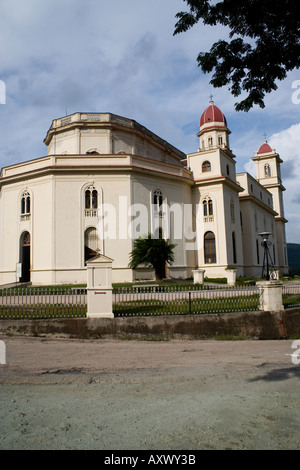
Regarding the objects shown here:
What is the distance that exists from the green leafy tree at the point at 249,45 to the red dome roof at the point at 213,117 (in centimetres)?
3027

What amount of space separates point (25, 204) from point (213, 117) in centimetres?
2028

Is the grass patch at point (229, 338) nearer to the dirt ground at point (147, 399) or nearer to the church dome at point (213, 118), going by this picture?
the dirt ground at point (147, 399)

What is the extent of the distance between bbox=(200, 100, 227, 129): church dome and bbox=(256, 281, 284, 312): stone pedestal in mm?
26647

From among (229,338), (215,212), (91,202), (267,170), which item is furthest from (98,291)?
(267,170)

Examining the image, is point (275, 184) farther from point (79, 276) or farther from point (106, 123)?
point (79, 276)

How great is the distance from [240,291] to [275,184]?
37458 millimetres

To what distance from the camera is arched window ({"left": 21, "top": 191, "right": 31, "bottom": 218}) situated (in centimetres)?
2542

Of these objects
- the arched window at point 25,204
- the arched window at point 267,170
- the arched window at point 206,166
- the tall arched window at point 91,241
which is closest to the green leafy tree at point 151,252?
the tall arched window at point 91,241

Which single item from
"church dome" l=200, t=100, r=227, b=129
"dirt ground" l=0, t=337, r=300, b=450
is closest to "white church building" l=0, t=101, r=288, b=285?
"church dome" l=200, t=100, r=227, b=129

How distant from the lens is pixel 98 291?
10.2 m

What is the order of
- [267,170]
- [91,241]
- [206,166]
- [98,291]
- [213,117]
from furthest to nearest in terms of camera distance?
[267,170] → [213,117] → [206,166] → [91,241] → [98,291]

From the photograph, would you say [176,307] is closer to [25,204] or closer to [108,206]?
[108,206]

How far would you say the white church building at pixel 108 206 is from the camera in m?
23.9

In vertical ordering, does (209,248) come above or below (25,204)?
below
